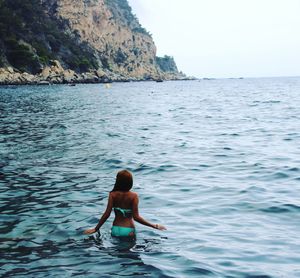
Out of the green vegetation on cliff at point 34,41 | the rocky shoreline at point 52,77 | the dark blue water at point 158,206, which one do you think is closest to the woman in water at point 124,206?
the dark blue water at point 158,206

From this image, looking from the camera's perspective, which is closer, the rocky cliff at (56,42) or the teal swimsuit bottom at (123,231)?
the teal swimsuit bottom at (123,231)

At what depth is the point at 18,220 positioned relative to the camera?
1001cm

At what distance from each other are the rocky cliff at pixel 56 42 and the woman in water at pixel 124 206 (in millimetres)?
99752

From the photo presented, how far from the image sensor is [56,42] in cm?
14200

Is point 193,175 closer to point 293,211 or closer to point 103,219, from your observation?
point 293,211

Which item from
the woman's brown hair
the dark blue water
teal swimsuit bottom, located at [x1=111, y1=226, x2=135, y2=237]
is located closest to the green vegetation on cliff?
the dark blue water

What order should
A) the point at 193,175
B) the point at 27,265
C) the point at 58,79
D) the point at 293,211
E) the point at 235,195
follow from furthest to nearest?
the point at 58,79 < the point at 193,175 < the point at 235,195 < the point at 293,211 < the point at 27,265

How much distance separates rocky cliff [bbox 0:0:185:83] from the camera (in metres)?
112

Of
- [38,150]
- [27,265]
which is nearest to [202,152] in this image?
[38,150]

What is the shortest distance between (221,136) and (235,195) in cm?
1392

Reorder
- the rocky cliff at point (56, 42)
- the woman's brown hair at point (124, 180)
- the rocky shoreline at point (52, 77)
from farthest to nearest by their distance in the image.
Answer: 1. the rocky cliff at point (56, 42)
2. the rocky shoreline at point (52, 77)
3. the woman's brown hair at point (124, 180)

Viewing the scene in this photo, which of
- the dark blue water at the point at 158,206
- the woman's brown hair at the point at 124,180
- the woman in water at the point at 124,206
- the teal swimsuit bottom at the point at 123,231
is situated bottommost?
the dark blue water at the point at 158,206

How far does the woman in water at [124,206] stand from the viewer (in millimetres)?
8023

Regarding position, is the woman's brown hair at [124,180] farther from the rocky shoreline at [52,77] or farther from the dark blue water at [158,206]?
the rocky shoreline at [52,77]
